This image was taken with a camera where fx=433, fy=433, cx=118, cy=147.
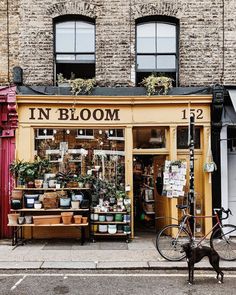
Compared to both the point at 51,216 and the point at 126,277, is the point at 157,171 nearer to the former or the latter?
the point at 51,216

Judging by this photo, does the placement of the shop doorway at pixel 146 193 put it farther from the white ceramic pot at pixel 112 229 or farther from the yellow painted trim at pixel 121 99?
the yellow painted trim at pixel 121 99

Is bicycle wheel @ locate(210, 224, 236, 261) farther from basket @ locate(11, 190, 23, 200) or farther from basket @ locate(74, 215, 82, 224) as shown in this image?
basket @ locate(11, 190, 23, 200)

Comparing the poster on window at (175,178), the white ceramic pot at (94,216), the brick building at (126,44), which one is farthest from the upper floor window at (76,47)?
the white ceramic pot at (94,216)

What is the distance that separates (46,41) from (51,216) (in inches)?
195

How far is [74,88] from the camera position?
39.4ft

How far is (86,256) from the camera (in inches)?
394

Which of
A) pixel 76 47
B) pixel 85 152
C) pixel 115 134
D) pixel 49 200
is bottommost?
pixel 49 200

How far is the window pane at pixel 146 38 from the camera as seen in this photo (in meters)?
12.7

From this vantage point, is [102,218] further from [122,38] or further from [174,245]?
[122,38]

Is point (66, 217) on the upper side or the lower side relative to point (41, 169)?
lower

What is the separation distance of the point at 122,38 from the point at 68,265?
6.59 m

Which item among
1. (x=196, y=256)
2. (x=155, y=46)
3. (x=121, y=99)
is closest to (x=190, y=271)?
(x=196, y=256)

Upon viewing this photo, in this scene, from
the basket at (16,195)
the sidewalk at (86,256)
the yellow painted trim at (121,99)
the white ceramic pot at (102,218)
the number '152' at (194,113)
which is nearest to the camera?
the sidewalk at (86,256)

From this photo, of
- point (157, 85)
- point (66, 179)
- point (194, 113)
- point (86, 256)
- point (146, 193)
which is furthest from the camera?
point (146, 193)
